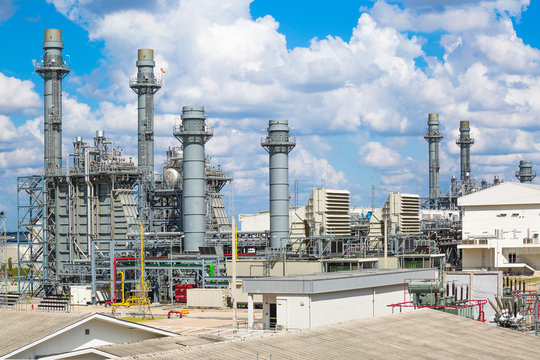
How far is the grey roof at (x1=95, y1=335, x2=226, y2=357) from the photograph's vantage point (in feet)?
87.8

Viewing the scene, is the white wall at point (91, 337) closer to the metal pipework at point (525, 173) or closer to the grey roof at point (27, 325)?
the grey roof at point (27, 325)

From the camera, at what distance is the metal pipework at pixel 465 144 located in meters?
135

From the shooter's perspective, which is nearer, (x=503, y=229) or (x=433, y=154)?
(x=503, y=229)

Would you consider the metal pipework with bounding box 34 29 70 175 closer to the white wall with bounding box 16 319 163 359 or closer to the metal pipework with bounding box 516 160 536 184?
the white wall with bounding box 16 319 163 359

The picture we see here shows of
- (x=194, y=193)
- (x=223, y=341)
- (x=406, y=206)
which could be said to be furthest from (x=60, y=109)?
(x=223, y=341)

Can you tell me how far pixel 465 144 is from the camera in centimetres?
13600

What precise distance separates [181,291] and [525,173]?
8331cm

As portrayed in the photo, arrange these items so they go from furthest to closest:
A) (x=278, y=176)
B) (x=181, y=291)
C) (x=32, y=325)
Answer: (x=278, y=176)
(x=181, y=291)
(x=32, y=325)

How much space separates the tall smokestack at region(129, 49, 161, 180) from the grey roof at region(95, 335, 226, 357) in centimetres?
5906

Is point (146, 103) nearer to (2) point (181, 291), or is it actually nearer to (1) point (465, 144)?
(2) point (181, 291)

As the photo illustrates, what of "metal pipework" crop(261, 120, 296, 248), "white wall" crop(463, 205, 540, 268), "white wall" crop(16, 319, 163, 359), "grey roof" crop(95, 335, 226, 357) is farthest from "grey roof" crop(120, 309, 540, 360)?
"white wall" crop(463, 205, 540, 268)

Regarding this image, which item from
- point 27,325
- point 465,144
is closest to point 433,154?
point 465,144

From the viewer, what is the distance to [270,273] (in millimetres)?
68438

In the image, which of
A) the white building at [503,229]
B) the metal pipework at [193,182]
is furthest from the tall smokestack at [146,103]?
the white building at [503,229]
